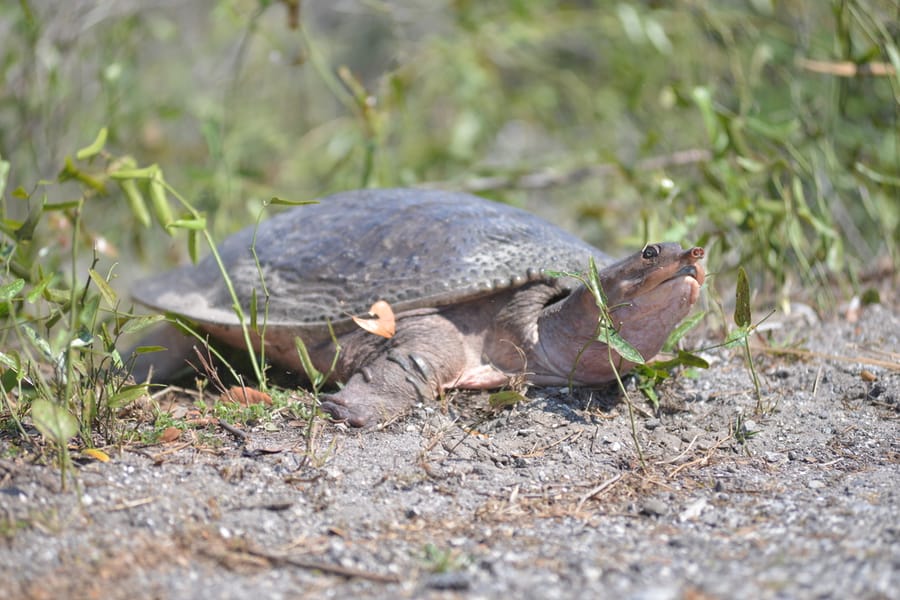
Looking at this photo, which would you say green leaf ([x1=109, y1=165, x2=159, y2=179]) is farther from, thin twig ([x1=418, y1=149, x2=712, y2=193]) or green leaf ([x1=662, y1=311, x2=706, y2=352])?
thin twig ([x1=418, y1=149, x2=712, y2=193])

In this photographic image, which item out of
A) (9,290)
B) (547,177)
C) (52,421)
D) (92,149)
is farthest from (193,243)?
(547,177)

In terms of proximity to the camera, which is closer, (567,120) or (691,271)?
(691,271)

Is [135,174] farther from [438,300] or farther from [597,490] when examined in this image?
[597,490]

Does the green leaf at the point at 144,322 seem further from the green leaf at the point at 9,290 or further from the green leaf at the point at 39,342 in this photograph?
the green leaf at the point at 9,290

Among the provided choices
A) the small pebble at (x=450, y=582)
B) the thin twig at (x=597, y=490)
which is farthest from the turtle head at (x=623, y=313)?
the small pebble at (x=450, y=582)

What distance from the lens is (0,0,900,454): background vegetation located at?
344 cm

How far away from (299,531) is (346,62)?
9078 mm

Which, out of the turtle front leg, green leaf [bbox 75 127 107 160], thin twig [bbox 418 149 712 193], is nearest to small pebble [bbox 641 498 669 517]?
the turtle front leg

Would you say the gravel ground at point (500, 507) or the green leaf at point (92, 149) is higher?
the green leaf at point (92, 149)

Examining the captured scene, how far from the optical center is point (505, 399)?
237 centimetres

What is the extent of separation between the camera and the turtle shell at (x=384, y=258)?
266 cm

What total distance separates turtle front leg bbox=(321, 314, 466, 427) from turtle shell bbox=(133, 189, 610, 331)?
9 centimetres

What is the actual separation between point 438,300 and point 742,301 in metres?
0.91

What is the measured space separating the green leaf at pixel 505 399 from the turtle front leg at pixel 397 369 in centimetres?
23
